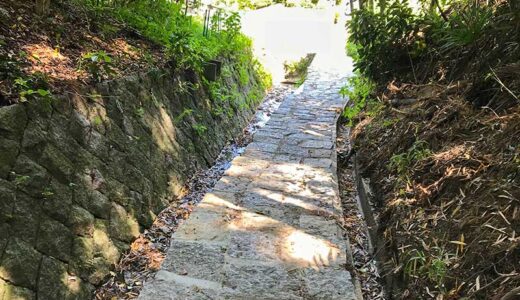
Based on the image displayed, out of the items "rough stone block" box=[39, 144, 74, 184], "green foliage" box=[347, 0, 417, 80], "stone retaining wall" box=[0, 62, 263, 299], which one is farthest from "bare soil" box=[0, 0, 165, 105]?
"green foliage" box=[347, 0, 417, 80]

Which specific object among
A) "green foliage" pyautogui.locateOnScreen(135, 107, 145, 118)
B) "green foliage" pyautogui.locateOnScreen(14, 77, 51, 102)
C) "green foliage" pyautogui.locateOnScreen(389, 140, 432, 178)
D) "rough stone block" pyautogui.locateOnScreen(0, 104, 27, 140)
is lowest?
"green foliage" pyautogui.locateOnScreen(389, 140, 432, 178)

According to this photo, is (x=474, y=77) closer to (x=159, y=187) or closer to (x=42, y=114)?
(x=159, y=187)

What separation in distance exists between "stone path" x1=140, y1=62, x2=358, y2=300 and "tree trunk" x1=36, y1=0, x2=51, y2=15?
2308mm

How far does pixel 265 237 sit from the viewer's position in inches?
137

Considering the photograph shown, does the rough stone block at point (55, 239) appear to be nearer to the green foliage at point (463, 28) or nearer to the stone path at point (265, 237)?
the stone path at point (265, 237)

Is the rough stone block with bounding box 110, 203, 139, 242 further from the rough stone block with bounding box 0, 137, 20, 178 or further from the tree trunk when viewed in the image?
the tree trunk

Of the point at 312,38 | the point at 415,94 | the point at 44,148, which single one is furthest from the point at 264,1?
the point at 44,148

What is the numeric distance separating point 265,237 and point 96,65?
202 cm

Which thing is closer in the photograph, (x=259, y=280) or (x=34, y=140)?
(x=34, y=140)

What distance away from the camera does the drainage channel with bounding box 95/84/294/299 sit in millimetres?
2895

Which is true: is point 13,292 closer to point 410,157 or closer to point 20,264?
point 20,264

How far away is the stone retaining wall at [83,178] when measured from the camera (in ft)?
7.67

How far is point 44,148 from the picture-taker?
2.65m

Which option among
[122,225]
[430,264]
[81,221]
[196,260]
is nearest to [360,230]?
[430,264]
